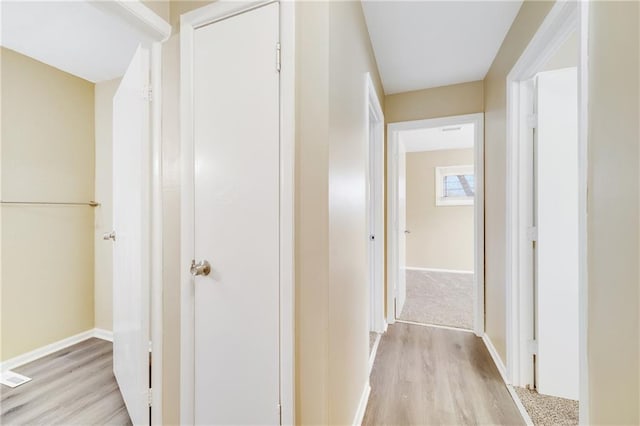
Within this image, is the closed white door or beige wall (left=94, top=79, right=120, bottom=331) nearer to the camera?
beige wall (left=94, top=79, right=120, bottom=331)

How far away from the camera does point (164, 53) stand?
4.40ft

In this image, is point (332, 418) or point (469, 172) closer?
point (332, 418)

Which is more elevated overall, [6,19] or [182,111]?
[6,19]

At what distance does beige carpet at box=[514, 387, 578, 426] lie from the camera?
59.9 inches

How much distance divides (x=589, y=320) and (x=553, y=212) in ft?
3.09

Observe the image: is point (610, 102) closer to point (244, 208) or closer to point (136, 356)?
point (244, 208)

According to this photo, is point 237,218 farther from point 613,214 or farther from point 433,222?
point 433,222

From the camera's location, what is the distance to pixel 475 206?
2561mm

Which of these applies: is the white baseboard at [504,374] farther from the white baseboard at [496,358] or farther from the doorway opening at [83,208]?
the doorway opening at [83,208]

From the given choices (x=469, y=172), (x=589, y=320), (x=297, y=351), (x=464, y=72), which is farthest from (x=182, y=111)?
(x=469, y=172)

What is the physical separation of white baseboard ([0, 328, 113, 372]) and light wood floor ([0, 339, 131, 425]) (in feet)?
0.18

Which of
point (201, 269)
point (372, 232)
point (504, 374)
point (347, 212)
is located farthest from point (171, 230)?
point (504, 374)

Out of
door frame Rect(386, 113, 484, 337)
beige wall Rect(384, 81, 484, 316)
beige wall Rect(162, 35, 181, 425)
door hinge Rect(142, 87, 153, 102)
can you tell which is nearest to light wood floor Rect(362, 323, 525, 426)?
door frame Rect(386, 113, 484, 337)

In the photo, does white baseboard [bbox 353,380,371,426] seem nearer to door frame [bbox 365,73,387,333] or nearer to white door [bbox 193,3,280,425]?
white door [bbox 193,3,280,425]
